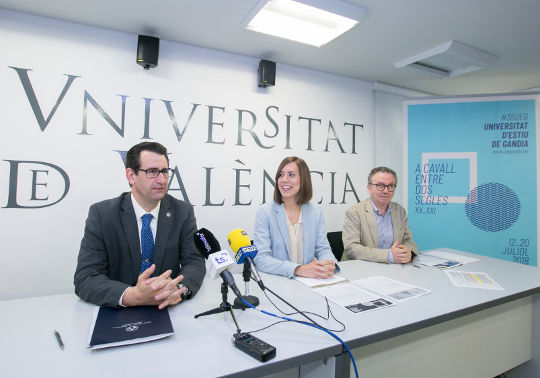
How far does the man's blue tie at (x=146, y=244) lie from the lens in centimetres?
162

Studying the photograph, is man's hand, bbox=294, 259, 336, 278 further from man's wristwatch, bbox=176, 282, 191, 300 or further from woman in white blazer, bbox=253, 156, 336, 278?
man's wristwatch, bbox=176, 282, 191, 300

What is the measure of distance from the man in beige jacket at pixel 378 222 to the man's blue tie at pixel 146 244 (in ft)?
4.84

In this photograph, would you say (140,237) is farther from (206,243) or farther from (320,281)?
(320,281)

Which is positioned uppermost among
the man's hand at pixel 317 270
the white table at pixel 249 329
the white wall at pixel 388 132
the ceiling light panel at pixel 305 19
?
the ceiling light panel at pixel 305 19

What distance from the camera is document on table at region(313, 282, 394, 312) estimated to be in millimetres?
1369

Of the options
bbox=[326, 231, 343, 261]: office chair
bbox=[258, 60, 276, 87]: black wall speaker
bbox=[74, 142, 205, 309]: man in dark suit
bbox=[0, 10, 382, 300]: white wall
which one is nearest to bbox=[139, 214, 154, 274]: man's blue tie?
bbox=[74, 142, 205, 309]: man in dark suit

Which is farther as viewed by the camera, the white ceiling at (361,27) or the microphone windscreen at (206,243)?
the white ceiling at (361,27)

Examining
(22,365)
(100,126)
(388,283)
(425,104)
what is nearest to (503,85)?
(425,104)

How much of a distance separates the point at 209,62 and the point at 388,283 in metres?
2.49

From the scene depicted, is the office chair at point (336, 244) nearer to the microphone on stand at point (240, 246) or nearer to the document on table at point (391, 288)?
the document on table at point (391, 288)

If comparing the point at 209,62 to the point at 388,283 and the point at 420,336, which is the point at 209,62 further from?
the point at 420,336

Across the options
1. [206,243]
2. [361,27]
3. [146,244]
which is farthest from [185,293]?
[361,27]

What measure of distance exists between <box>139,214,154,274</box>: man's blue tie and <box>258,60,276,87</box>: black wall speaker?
197 centimetres

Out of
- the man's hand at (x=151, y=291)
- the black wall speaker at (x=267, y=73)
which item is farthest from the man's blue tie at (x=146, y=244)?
the black wall speaker at (x=267, y=73)
